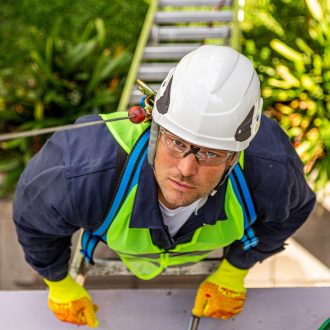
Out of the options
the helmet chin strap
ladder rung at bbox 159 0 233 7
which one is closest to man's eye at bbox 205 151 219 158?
the helmet chin strap

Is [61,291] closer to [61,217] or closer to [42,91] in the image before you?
[61,217]

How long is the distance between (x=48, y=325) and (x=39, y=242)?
0.41 m

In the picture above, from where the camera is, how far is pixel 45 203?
2.00 metres

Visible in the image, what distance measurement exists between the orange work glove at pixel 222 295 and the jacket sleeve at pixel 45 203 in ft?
2.30

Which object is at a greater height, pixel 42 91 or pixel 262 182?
pixel 262 182

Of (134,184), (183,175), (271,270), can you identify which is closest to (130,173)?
(134,184)

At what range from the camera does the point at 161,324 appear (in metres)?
2.37

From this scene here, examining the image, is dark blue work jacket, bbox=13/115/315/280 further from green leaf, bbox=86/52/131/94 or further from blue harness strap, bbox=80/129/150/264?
green leaf, bbox=86/52/131/94

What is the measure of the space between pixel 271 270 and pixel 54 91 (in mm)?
2245

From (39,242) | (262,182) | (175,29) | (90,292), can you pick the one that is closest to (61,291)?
(90,292)

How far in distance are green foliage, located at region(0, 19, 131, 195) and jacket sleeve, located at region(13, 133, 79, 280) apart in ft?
7.06

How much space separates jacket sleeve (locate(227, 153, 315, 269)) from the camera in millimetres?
2150

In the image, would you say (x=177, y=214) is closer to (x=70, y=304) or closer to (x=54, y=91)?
(x=70, y=304)

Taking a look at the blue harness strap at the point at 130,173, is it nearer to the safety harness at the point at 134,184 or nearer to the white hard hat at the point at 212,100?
the safety harness at the point at 134,184
